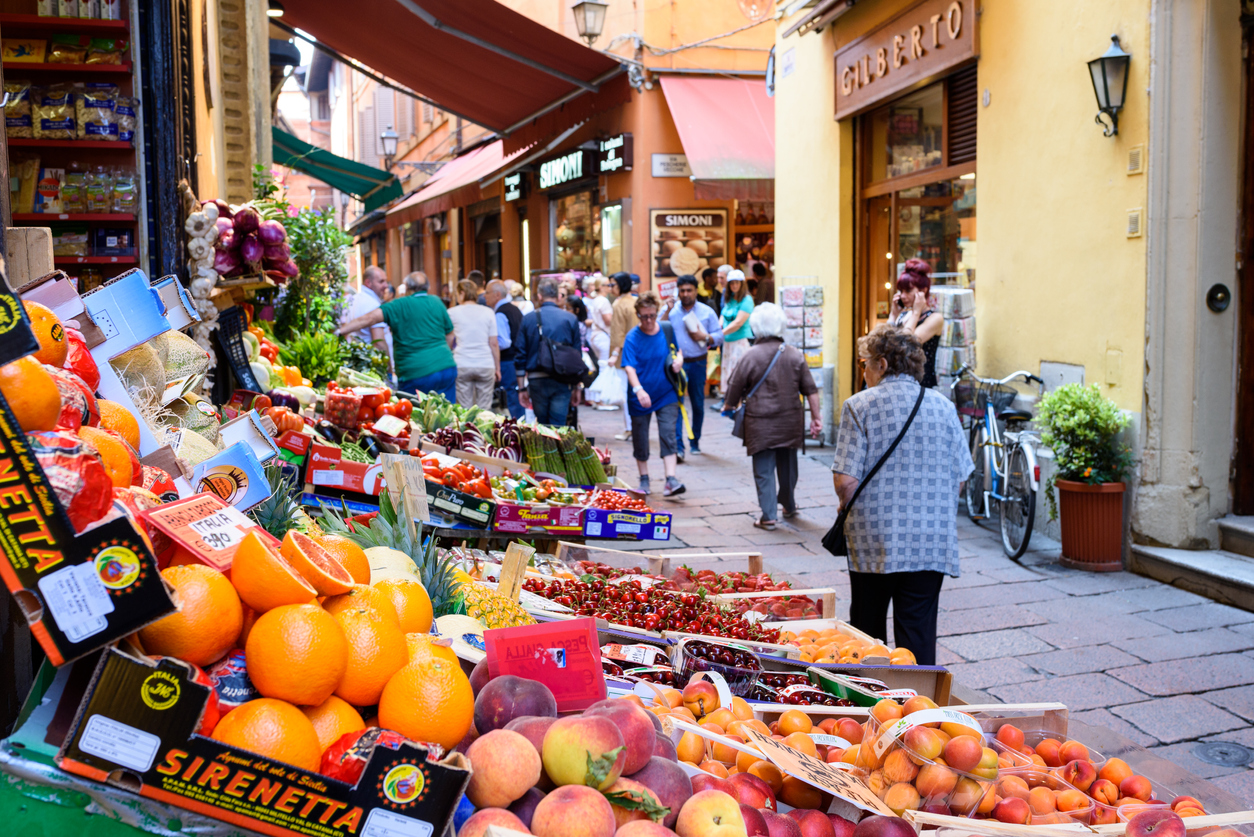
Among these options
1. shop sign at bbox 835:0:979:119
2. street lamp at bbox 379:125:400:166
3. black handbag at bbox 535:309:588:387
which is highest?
street lamp at bbox 379:125:400:166

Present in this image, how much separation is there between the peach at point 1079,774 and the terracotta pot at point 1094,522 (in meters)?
4.37

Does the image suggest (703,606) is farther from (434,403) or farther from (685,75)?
(685,75)

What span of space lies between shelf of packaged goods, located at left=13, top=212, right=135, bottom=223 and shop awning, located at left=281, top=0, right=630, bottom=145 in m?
9.22

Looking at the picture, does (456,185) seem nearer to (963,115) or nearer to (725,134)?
(725,134)

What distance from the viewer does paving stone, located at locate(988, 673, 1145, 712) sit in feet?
14.5

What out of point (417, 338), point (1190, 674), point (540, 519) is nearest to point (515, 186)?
point (417, 338)

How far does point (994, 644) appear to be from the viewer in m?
5.18

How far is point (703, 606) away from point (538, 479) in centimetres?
243

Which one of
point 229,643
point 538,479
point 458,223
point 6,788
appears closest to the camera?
point 6,788

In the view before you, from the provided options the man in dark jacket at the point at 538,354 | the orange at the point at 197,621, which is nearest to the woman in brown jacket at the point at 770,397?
the man in dark jacket at the point at 538,354

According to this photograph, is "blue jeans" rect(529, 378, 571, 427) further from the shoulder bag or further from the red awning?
the red awning

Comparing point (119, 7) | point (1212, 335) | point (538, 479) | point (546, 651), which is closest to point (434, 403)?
point (538, 479)

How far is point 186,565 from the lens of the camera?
5.06ft

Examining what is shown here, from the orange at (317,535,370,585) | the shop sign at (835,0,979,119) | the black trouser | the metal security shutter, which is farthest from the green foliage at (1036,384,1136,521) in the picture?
the orange at (317,535,370,585)
